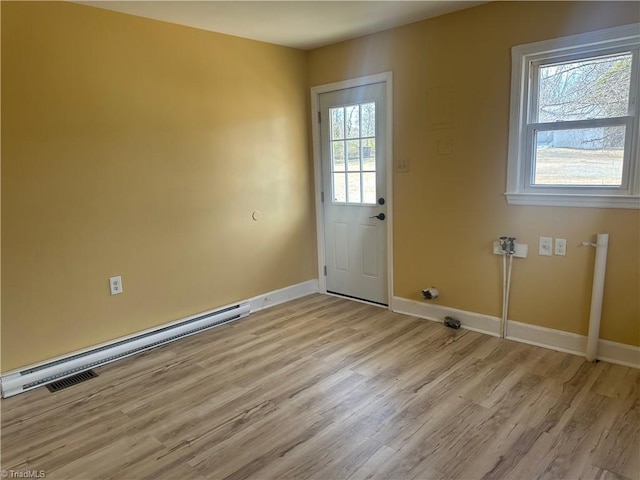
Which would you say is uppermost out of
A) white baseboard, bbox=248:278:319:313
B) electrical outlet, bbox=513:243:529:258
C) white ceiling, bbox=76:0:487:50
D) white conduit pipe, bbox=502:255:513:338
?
white ceiling, bbox=76:0:487:50

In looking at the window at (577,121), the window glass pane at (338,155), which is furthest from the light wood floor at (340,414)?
the window glass pane at (338,155)

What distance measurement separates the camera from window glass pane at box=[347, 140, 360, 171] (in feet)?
13.1

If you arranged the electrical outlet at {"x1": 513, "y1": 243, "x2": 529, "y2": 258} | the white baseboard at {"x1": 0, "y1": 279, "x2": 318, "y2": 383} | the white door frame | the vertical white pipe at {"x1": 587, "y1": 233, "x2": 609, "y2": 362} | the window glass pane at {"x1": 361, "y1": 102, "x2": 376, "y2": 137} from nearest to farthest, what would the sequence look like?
the vertical white pipe at {"x1": 587, "y1": 233, "x2": 609, "y2": 362} → the white baseboard at {"x1": 0, "y1": 279, "x2": 318, "y2": 383} → the electrical outlet at {"x1": 513, "y1": 243, "x2": 529, "y2": 258} → the white door frame → the window glass pane at {"x1": 361, "y1": 102, "x2": 376, "y2": 137}

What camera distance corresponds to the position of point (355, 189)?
4.09m

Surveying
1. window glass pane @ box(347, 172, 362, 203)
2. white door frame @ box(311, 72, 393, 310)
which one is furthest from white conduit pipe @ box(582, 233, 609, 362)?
window glass pane @ box(347, 172, 362, 203)

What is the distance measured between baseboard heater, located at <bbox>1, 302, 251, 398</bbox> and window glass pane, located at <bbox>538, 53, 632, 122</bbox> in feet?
9.46

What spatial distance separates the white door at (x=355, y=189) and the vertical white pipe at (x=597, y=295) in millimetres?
1680

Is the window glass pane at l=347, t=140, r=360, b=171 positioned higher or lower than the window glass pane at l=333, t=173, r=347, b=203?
higher

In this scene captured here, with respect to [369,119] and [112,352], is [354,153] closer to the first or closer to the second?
[369,119]

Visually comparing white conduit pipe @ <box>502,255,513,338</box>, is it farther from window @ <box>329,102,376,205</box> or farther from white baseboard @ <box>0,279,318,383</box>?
white baseboard @ <box>0,279,318,383</box>

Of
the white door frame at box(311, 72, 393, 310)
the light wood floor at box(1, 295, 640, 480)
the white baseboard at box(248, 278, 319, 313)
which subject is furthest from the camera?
the white baseboard at box(248, 278, 319, 313)

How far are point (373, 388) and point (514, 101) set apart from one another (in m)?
2.15

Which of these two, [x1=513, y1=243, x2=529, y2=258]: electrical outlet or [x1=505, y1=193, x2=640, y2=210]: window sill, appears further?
[x1=513, y1=243, x2=529, y2=258]: electrical outlet

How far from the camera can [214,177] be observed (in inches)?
142
